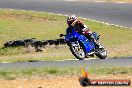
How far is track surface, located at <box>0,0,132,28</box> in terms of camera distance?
35.9 metres

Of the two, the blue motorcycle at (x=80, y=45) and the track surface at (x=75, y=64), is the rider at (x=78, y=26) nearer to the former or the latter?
the blue motorcycle at (x=80, y=45)

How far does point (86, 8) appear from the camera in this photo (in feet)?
130

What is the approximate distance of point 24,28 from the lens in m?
33.7

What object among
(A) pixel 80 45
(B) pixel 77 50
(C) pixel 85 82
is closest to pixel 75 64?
(B) pixel 77 50

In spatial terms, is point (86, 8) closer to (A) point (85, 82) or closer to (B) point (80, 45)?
(B) point (80, 45)

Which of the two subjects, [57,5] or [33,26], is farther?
[57,5]

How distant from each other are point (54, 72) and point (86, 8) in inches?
966

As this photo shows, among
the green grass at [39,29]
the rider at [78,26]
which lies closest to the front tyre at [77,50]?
the rider at [78,26]

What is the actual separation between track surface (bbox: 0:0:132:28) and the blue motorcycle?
1587cm

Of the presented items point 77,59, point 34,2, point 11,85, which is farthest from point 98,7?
point 11,85

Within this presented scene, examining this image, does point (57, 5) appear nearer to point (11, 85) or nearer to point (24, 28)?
point (24, 28)

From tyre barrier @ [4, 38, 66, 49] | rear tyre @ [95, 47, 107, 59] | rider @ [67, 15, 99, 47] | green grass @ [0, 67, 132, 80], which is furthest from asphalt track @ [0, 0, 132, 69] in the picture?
green grass @ [0, 67, 132, 80]

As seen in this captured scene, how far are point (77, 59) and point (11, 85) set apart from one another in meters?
4.80

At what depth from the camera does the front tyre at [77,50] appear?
690 inches
